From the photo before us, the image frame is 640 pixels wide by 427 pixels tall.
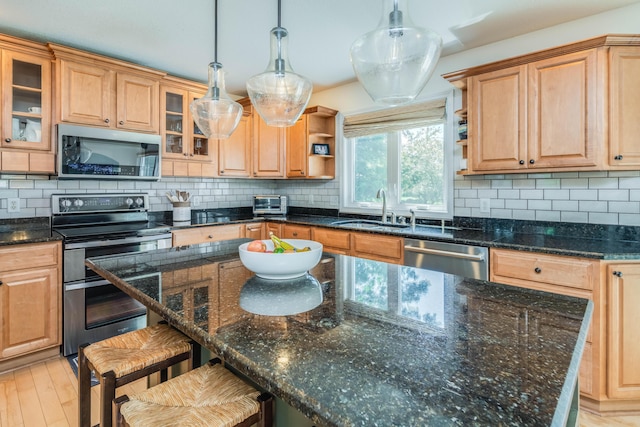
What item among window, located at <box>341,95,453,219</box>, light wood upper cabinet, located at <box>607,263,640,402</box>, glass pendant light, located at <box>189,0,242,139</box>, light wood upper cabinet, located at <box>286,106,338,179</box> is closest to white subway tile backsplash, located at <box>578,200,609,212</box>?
light wood upper cabinet, located at <box>607,263,640,402</box>

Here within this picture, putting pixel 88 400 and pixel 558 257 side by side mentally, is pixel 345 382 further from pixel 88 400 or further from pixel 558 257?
pixel 558 257

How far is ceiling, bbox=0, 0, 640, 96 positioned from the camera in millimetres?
2209

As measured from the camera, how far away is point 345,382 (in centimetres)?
64

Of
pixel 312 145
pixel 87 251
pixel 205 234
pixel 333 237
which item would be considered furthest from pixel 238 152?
pixel 87 251

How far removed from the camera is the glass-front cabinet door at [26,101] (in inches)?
98.3

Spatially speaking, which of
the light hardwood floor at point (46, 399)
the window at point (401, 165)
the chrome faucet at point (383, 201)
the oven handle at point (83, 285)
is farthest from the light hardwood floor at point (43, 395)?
the window at point (401, 165)

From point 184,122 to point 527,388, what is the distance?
3582mm

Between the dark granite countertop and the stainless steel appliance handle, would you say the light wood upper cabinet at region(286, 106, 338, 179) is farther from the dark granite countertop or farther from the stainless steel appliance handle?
the dark granite countertop

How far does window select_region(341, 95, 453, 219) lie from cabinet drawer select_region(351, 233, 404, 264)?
26.3 inches

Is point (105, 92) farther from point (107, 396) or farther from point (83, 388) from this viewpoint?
point (107, 396)

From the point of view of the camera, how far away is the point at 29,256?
7.72ft

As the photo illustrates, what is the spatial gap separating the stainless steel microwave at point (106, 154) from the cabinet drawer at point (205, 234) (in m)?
0.61

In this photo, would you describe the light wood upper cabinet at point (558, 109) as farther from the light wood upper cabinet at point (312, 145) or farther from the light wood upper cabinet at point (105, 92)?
the light wood upper cabinet at point (105, 92)

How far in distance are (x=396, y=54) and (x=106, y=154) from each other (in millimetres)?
2770
